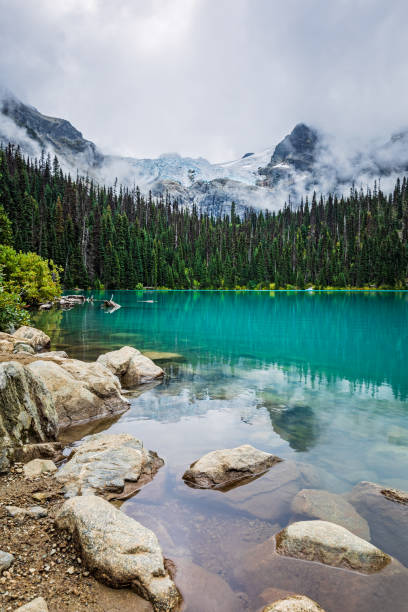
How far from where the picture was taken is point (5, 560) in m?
3.85

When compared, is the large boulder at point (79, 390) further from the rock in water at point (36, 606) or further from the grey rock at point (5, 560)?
the rock in water at point (36, 606)

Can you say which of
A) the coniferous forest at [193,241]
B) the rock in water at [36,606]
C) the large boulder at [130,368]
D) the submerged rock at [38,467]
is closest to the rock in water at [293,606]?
the rock in water at [36,606]

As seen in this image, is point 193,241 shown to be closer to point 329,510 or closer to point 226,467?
point 226,467

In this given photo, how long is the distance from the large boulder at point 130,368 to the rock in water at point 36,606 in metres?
10.2

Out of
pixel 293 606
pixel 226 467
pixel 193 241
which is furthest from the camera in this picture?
pixel 193 241

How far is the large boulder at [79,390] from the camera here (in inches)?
376

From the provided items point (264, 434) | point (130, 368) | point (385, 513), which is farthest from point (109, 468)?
point (130, 368)

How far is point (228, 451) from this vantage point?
289 inches

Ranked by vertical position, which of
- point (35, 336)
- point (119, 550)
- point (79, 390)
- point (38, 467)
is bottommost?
point (38, 467)

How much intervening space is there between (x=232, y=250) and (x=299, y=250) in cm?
2660

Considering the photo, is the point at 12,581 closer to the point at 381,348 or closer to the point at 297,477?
the point at 297,477

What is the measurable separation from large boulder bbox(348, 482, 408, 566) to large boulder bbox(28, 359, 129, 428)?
6788 mm

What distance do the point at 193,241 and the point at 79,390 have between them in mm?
143578

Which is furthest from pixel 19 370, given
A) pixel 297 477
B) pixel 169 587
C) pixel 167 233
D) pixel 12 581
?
pixel 167 233
